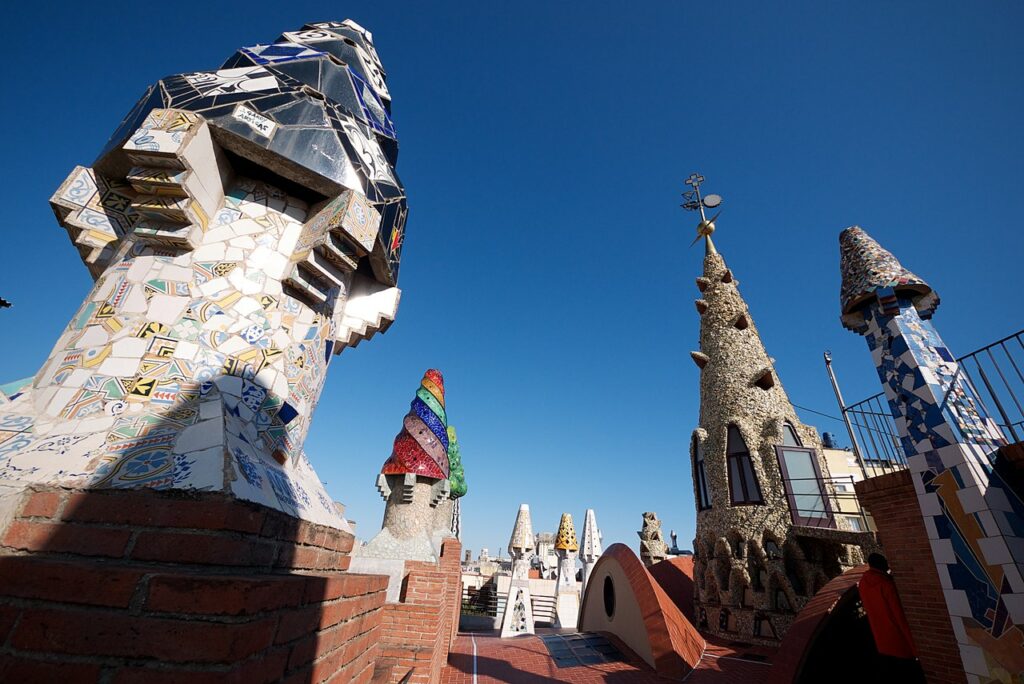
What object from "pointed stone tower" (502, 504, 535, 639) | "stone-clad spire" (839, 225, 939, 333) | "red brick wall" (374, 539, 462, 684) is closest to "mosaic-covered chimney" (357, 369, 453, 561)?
"pointed stone tower" (502, 504, 535, 639)

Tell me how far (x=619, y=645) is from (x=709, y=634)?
2076 millimetres

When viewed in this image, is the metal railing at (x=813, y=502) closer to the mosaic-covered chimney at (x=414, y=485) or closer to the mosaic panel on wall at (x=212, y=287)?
the mosaic-covered chimney at (x=414, y=485)

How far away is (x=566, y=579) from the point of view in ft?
56.8

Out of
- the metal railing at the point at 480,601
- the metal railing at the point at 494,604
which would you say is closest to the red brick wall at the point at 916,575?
the metal railing at the point at 494,604

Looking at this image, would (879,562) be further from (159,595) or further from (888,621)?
(159,595)

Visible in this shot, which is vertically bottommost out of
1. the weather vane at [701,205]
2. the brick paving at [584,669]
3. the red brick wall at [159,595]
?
the brick paving at [584,669]

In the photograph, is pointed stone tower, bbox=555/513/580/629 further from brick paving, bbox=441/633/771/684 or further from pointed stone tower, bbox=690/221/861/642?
brick paving, bbox=441/633/771/684

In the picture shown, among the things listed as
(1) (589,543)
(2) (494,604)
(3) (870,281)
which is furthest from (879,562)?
(2) (494,604)

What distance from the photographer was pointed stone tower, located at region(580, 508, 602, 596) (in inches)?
701

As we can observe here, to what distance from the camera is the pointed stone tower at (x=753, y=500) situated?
8594mm

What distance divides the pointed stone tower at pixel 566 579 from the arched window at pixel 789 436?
8.53 metres

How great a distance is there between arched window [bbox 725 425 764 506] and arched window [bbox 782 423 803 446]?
0.89m

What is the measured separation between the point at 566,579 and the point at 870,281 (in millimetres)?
16393

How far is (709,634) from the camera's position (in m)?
9.23
